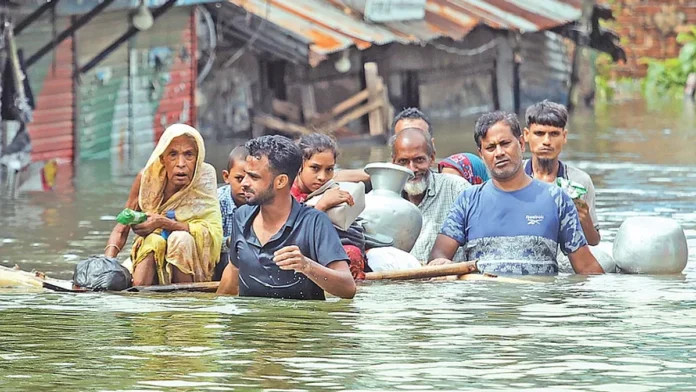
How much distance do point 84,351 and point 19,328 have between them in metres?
0.80

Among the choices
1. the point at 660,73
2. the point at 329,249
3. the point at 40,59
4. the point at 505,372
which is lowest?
the point at 505,372

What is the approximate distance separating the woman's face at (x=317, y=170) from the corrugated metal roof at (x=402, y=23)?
1347 centimetres

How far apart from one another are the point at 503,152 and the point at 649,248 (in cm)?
167

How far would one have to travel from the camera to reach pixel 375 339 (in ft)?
26.7

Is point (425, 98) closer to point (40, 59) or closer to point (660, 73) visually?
point (40, 59)

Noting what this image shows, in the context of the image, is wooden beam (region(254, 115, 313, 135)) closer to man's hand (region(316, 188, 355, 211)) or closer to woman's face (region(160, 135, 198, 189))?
woman's face (region(160, 135, 198, 189))

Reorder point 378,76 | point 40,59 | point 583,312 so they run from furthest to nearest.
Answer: point 378,76 < point 40,59 < point 583,312

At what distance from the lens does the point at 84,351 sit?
7824 millimetres

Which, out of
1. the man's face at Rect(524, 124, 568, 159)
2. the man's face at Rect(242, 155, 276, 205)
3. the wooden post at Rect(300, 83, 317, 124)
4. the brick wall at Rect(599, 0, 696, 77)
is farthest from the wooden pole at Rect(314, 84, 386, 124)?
the brick wall at Rect(599, 0, 696, 77)

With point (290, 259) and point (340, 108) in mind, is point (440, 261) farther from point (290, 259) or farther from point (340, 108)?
point (340, 108)

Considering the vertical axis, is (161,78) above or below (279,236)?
above

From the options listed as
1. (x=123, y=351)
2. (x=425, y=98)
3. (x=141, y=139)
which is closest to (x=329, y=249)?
(x=123, y=351)

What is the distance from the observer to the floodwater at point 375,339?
282 inches

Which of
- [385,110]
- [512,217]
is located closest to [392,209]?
[512,217]
